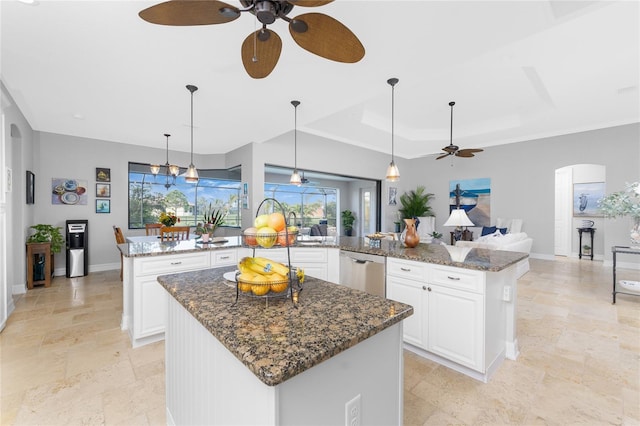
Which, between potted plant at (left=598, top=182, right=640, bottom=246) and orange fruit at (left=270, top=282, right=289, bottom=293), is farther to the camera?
potted plant at (left=598, top=182, right=640, bottom=246)

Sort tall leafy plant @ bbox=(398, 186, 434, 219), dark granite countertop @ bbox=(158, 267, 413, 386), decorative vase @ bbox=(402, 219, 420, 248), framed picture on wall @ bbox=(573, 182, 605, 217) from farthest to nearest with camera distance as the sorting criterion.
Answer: tall leafy plant @ bbox=(398, 186, 434, 219)
framed picture on wall @ bbox=(573, 182, 605, 217)
decorative vase @ bbox=(402, 219, 420, 248)
dark granite countertop @ bbox=(158, 267, 413, 386)

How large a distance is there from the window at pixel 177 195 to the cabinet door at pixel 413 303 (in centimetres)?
446

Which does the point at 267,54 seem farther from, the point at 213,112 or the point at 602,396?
the point at 602,396

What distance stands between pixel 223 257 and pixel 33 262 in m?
3.56

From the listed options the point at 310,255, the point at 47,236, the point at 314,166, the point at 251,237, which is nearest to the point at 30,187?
the point at 47,236

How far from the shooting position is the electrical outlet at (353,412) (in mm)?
918

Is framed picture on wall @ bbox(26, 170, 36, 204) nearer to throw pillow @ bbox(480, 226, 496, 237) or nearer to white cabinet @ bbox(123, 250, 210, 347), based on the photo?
white cabinet @ bbox(123, 250, 210, 347)

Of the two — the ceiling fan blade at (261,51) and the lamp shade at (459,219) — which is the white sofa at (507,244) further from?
the ceiling fan blade at (261,51)

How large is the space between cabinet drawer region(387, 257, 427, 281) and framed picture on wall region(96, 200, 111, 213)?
583 cm

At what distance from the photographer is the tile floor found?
1738 millimetres

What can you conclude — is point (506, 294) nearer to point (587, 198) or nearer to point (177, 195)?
point (177, 195)

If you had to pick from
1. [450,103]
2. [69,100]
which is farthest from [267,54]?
[450,103]

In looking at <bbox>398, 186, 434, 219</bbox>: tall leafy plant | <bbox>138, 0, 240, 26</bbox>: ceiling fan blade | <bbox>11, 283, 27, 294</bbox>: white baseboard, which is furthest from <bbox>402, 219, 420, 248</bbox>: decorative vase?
<bbox>398, 186, 434, 219</bbox>: tall leafy plant

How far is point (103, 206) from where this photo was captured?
5.69 meters
